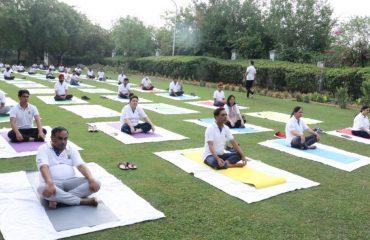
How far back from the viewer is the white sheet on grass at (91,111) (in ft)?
36.3

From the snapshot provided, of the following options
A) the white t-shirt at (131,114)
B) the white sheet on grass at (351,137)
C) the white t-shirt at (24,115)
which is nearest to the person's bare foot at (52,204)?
the white t-shirt at (24,115)

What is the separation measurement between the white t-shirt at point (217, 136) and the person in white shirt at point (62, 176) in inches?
86.4

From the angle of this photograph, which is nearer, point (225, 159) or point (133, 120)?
point (225, 159)

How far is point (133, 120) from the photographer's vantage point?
29.2ft

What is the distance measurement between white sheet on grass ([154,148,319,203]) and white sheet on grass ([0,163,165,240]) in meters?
1.25

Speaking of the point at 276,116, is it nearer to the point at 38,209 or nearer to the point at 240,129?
the point at 240,129

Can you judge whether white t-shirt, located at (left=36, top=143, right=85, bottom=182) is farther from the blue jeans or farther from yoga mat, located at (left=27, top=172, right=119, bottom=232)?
the blue jeans

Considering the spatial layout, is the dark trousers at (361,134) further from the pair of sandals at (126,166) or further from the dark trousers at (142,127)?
the pair of sandals at (126,166)

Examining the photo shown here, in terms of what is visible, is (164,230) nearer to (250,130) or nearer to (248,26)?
(250,130)

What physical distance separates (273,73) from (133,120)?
13395 mm

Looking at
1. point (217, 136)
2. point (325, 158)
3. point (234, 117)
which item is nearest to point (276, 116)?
point (234, 117)

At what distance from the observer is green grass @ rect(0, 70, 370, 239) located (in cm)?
414

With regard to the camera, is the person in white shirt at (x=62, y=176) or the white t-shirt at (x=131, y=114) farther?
the white t-shirt at (x=131, y=114)

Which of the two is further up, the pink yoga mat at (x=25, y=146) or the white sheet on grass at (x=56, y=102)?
the white sheet on grass at (x=56, y=102)
